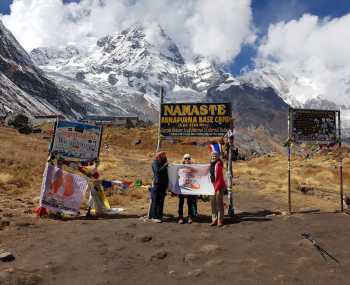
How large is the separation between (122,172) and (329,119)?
1955cm

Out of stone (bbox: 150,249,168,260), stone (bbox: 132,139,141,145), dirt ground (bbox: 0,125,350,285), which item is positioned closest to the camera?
dirt ground (bbox: 0,125,350,285)

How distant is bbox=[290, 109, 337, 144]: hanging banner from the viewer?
1733cm

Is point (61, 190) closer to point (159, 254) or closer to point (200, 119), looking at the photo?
point (200, 119)

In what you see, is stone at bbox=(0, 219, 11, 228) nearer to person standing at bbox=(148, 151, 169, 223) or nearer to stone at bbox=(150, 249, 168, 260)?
person standing at bbox=(148, 151, 169, 223)

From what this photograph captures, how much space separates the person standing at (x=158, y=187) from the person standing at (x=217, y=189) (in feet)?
5.42

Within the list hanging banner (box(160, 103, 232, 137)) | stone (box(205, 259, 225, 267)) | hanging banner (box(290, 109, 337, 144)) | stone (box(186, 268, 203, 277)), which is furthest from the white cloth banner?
stone (box(186, 268, 203, 277))

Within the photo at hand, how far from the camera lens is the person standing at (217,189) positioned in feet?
48.6

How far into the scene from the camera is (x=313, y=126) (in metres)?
17.5

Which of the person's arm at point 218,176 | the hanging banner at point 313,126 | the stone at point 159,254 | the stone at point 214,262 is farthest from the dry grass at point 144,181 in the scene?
the stone at point 214,262

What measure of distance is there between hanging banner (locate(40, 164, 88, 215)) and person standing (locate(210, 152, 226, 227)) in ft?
15.7

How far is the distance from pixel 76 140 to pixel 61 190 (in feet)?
6.37

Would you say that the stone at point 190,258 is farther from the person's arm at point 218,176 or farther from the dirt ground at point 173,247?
the person's arm at point 218,176

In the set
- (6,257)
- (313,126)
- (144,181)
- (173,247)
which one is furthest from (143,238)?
(144,181)

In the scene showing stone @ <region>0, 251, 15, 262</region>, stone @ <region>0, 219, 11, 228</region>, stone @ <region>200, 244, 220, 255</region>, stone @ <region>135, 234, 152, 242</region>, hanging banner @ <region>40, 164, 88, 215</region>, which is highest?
hanging banner @ <region>40, 164, 88, 215</region>
